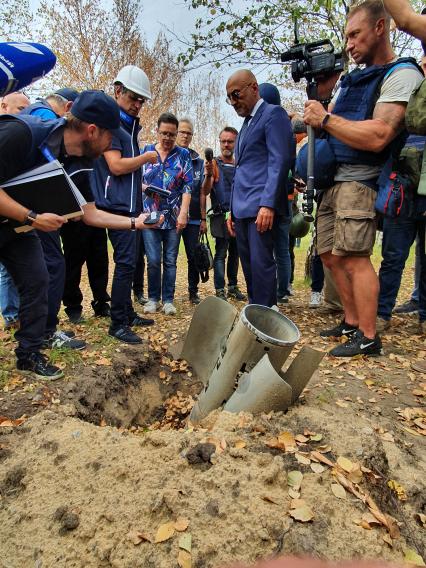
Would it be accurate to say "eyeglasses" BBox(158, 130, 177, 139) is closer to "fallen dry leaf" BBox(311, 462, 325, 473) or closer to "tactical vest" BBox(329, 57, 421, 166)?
"tactical vest" BBox(329, 57, 421, 166)

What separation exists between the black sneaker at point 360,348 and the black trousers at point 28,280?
2.34 meters

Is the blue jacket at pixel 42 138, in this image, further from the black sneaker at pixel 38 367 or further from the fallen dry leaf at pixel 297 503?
the fallen dry leaf at pixel 297 503

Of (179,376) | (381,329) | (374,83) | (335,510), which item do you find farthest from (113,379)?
(374,83)

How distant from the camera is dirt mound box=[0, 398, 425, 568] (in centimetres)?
149

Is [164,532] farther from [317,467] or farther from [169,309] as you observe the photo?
[169,309]

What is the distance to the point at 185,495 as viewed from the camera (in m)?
1.68

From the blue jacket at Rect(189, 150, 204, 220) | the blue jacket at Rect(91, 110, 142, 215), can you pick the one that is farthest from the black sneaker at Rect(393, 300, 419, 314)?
the blue jacket at Rect(91, 110, 142, 215)

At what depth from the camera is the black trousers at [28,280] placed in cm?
288

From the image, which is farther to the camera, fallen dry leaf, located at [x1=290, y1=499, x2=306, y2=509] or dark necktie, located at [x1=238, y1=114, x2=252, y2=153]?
dark necktie, located at [x1=238, y1=114, x2=252, y2=153]

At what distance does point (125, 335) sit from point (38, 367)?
3.15 feet

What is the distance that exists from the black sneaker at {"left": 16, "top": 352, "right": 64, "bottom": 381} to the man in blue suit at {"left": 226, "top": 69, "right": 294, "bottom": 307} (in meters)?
1.84

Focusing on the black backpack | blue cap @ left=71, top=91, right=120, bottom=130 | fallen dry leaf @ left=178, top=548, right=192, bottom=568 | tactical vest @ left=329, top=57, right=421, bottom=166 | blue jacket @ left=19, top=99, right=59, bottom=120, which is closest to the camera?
fallen dry leaf @ left=178, top=548, right=192, bottom=568

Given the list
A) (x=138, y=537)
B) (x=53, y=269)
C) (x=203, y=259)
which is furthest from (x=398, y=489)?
(x=203, y=259)

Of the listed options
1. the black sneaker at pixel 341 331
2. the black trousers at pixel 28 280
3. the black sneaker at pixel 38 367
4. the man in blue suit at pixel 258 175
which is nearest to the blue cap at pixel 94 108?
the black trousers at pixel 28 280
